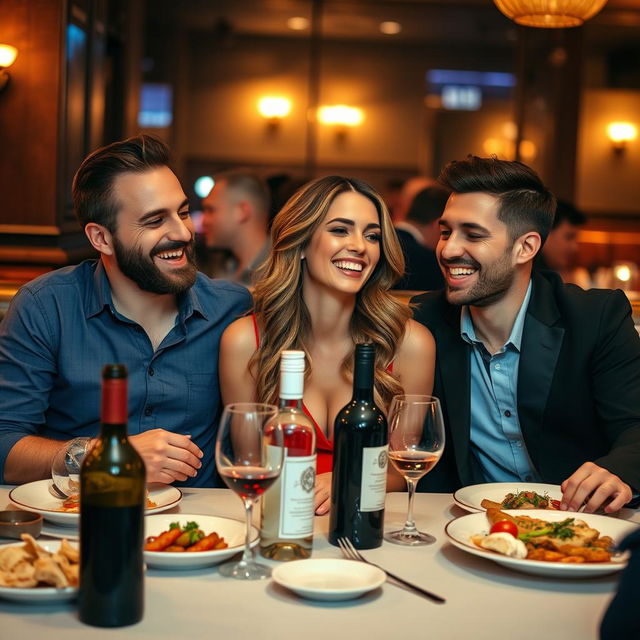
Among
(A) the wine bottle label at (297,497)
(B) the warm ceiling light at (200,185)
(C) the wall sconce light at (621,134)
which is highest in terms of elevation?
(C) the wall sconce light at (621,134)

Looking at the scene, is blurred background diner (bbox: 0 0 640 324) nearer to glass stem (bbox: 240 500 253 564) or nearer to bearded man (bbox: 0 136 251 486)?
bearded man (bbox: 0 136 251 486)

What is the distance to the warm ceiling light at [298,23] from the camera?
439 inches

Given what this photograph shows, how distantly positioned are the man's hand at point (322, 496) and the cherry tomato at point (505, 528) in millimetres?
349

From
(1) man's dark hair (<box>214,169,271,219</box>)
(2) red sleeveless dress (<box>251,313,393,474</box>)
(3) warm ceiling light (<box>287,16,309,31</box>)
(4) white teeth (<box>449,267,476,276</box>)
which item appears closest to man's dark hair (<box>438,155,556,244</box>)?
(4) white teeth (<box>449,267,476,276</box>)

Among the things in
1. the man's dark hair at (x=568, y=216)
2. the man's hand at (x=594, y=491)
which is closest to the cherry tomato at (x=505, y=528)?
the man's hand at (x=594, y=491)

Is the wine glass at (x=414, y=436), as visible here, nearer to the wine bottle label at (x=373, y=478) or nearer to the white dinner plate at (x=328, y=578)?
the wine bottle label at (x=373, y=478)

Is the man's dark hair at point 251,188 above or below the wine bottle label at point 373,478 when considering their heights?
above

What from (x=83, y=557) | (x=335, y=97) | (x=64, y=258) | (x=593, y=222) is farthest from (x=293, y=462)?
(x=335, y=97)

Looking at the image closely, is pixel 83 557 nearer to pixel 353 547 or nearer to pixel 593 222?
pixel 353 547

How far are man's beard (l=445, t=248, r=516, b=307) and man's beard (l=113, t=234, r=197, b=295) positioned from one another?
74 centimetres

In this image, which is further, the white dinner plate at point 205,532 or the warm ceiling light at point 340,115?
the warm ceiling light at point 340,115

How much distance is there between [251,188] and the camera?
19.2ft

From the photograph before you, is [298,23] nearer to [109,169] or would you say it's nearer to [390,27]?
[390,27]

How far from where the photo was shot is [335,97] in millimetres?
11977
